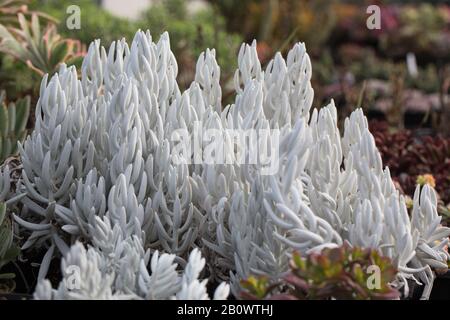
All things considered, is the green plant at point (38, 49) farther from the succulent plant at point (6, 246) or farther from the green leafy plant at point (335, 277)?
the green leafy plant at point (335, 277)

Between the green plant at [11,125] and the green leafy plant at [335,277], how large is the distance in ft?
3.94

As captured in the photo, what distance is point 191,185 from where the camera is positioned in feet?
7.71

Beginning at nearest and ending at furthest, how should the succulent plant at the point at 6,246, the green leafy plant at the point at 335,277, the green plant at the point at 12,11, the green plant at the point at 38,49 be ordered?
the green leafy plant at the point at 335,277, the succulent plant at the point at 6,246, the green plant at the point at 38,49, the green plant at the point at 12,11

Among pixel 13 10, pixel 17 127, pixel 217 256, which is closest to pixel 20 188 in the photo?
pixel 217 256

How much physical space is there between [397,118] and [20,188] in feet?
9.49

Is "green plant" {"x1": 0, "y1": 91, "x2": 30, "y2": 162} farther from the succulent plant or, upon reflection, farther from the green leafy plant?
the green leafy plant

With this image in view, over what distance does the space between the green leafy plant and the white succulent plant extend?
5.1 inches

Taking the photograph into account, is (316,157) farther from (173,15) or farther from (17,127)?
(173,15)

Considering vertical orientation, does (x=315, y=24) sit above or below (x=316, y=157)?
above

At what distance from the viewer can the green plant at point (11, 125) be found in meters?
2.83

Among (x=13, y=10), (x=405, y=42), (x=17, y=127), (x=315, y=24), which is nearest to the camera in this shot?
(x=17, y=127)

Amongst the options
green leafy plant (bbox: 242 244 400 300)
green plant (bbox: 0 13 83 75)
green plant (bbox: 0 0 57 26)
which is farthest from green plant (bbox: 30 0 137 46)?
green leafy plant (bbox: 242 244 400 300)

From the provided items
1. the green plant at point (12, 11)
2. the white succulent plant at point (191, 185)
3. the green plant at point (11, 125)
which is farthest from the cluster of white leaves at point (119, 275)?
the green plant at point (12, 11)

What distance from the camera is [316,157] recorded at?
2285 millimetres
